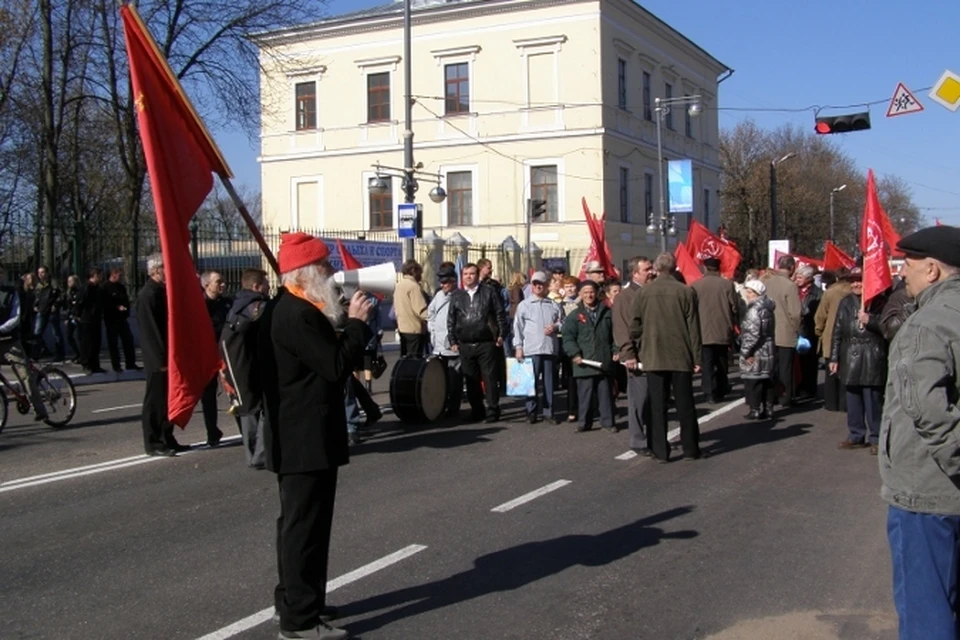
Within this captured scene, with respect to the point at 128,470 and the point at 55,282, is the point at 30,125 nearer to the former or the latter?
the point at 55,282

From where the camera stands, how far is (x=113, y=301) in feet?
61.7

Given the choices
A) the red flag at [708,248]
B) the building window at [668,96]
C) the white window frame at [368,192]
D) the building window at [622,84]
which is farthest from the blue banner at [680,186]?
the red flag at [708,248]

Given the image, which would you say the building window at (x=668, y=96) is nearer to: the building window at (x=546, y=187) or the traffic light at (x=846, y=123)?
the building window at (x=546, y=187)

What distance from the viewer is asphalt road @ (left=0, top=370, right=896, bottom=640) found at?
545cm

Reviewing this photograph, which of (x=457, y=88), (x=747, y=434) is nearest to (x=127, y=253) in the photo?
(x=747, y=434)

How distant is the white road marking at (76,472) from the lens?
9.03m

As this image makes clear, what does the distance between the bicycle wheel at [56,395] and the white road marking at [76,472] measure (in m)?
2.49

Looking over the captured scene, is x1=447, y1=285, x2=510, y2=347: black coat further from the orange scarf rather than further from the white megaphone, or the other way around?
the orange scarf

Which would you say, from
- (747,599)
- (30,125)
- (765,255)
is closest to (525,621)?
(747,599)

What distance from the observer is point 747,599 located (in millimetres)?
5703

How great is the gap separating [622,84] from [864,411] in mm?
35461

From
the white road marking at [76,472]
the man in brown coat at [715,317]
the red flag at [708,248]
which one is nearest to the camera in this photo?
the white road marking at [76,472]

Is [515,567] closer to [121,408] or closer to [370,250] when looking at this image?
[121,408]

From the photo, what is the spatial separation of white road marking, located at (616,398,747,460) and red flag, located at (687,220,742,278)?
17.6ft
